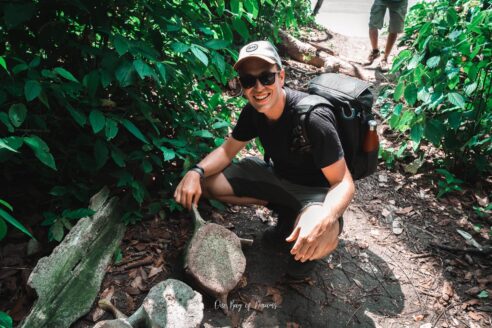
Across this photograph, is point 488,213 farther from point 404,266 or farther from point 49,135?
point 49,135

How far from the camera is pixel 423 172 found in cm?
418

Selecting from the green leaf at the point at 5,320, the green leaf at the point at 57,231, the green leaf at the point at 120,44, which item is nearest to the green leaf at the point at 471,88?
the green leaf at the point at 120,44

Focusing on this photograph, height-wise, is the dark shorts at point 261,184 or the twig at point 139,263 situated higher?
the dark shorts at point 261,184

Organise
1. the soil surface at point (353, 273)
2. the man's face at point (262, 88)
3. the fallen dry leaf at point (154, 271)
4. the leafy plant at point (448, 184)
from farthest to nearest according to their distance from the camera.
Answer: the leafy plant at point (448, 184) → the fallen dry leaf at point (154, 271) → the soil surface at point (353, 273) → the man's face at point (262, 88)

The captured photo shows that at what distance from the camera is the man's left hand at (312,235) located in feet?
6.87

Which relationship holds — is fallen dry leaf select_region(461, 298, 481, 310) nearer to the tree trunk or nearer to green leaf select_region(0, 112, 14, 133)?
green leaf select_region(0, 112, 14, 133)

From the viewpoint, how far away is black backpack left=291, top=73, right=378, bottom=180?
237 cm

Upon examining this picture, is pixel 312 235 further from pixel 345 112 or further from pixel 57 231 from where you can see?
pixel 57 231

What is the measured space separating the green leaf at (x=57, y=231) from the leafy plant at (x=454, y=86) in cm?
319

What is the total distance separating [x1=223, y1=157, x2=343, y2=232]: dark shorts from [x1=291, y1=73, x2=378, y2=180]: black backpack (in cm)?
46

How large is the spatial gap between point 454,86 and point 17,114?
3699 millimetres

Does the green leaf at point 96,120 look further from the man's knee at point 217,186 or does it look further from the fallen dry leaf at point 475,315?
Result: the fallen dry leaf at point 475,315

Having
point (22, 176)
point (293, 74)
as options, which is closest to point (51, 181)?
point (22, 176)

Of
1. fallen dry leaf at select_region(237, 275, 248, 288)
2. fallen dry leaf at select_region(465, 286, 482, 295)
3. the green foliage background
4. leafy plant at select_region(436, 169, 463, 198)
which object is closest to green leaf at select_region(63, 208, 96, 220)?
the green foliage background
